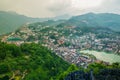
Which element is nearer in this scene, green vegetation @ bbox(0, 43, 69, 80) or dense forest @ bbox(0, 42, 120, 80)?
dense forest @ bbox(0, 42, 120, 80)

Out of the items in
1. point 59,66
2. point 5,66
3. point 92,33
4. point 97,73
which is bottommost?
point 92,33

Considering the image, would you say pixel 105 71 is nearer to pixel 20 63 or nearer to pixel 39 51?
pixel 20 63

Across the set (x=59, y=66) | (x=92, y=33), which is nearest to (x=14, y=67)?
(x=59, y=66)

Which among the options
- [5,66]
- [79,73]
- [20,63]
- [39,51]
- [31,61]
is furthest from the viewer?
[39,51]

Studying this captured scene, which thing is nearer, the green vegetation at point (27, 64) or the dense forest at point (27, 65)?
the dense forest at point (27, 65)

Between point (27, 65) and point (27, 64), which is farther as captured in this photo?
point (27, 64)

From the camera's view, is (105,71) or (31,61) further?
(31,61)

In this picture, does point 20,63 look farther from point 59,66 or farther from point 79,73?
point 79,73

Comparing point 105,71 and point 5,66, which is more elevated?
point 105,71

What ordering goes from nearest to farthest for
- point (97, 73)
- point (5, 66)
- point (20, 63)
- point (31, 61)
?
1. point (97, 73)
2. point (5, 66)
3. point (20, 63)
4. point (31, 61)

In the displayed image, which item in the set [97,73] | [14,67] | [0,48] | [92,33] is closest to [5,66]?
[14,67]
